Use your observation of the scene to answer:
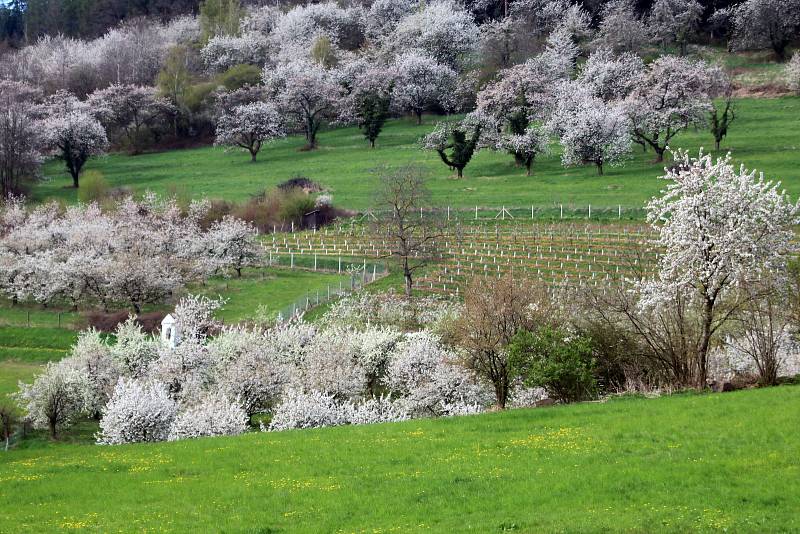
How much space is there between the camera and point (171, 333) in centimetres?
4778

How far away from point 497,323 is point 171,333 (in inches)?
765

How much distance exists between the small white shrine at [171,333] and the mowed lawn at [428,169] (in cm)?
3316

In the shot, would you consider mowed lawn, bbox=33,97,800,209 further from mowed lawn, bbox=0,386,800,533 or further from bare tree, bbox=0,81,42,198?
mowed lawn, bbox=0,386,800,533

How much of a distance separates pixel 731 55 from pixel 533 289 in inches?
3810

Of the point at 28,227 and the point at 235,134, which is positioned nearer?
the point at 28,227

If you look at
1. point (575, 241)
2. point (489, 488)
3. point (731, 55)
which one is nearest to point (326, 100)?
point (731, 55)

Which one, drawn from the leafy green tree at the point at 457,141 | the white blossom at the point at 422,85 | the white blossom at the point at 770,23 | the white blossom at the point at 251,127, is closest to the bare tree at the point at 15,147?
the white blossom at the point at 251,127

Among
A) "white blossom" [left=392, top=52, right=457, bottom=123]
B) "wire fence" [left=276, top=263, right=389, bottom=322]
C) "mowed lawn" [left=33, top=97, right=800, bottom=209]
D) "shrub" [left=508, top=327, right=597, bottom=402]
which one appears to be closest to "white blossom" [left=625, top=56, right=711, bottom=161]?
"mowed lawn" [left=33, top=97, right=800, bottom=209]

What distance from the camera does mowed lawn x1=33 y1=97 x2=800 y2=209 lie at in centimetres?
8156

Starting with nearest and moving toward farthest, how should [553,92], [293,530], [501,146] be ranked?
[293,530] < [501,146] < [553,92]

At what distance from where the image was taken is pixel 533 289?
37250mm

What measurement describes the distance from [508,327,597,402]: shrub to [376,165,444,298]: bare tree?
2978 cm

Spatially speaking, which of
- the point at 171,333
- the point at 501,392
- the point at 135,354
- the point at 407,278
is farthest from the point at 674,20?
the point at 501,392

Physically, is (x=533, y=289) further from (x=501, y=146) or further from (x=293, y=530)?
(x=501, y=146)
